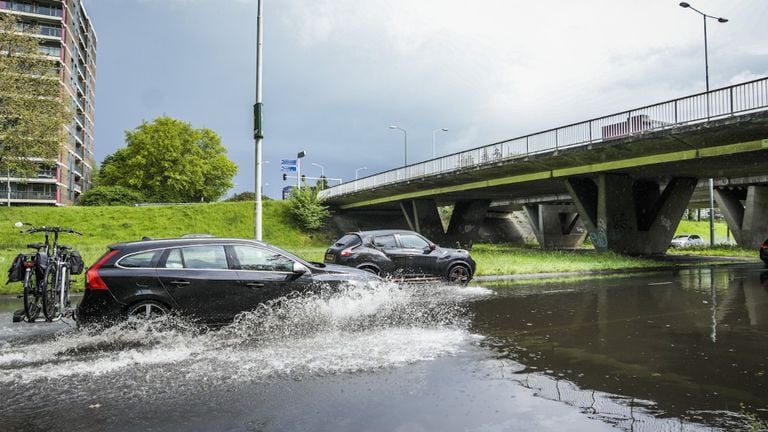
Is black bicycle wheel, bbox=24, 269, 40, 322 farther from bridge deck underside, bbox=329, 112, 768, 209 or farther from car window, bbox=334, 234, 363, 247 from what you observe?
bridge deck underside, bbox=329, 112, 768, 209

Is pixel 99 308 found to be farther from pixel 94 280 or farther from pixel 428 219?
pixel 428 219

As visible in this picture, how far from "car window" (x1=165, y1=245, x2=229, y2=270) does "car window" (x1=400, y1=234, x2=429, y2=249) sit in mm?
6945

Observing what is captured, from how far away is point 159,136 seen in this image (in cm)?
6175

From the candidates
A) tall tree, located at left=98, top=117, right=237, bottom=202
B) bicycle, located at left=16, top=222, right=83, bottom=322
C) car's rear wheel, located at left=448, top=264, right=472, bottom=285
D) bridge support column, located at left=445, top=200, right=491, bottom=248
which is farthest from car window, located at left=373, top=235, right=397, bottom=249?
tall tree, located at left=98, top=117, right=237, bottom=202

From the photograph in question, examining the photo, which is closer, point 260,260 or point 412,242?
point 260,260

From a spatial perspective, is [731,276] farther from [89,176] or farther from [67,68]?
[89,176]

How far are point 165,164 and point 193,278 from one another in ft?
192

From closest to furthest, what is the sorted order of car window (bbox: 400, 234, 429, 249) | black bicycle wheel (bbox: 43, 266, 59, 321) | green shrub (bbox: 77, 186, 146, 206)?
black bicycle wheel (bbox: 43, 266, 59, 321), car window (bbox: 400, 234, 429, 249), green shrub (bbox: 77, 186, 146, 206)

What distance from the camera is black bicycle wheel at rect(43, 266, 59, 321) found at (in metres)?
7.69

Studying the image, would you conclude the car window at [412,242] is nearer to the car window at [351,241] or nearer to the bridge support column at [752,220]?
the car window at [351,241]

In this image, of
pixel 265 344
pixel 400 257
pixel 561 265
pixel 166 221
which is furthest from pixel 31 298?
pixel 166 221

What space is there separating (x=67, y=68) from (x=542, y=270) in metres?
73.8

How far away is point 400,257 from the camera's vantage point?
547 inches

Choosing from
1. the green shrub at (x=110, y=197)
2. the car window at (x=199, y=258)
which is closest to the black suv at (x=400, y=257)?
the car window at (x=199, y=258)
